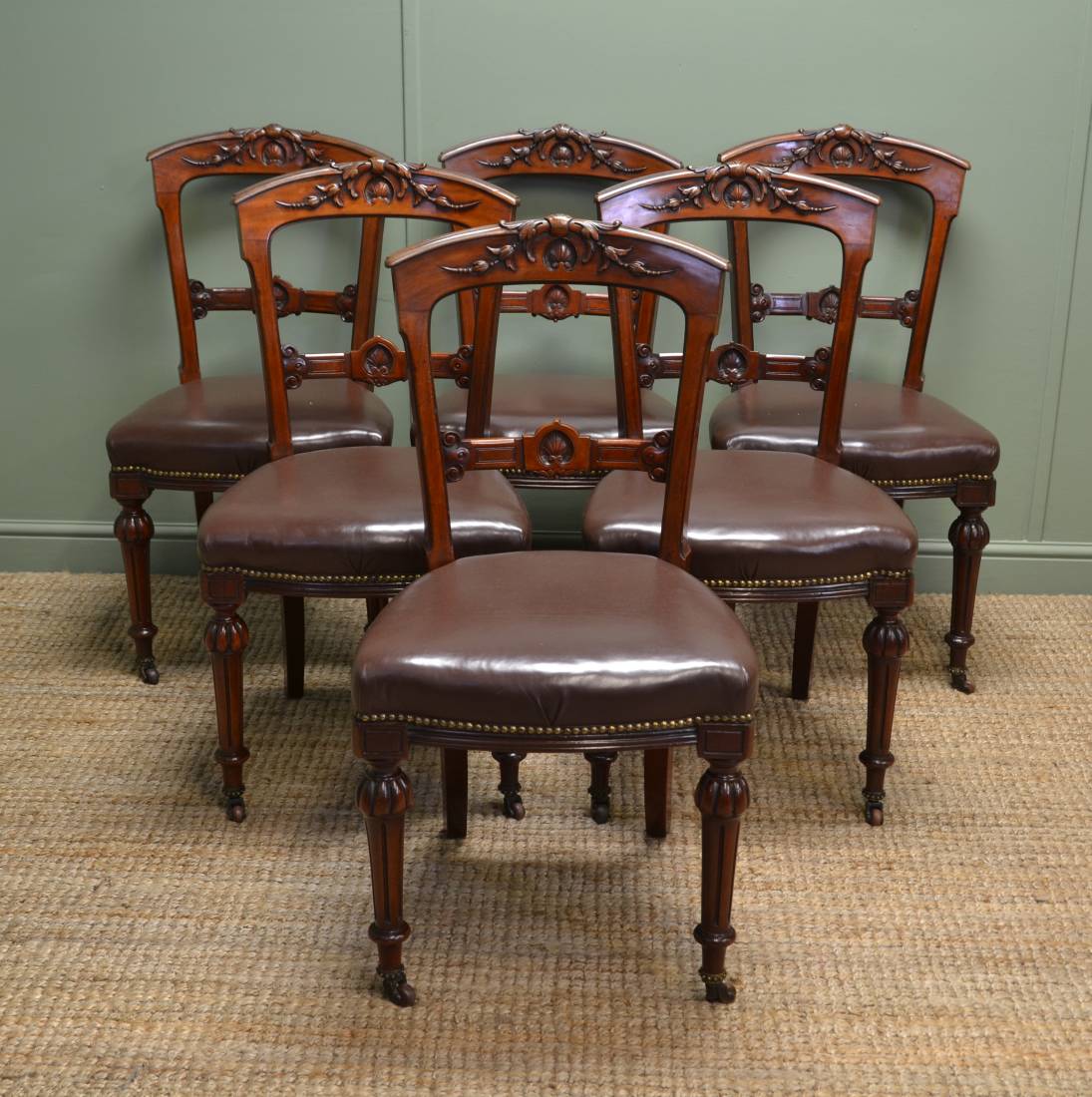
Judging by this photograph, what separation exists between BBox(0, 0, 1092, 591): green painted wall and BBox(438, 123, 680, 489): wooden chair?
140mm

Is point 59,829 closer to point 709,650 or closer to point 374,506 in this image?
point 374,506

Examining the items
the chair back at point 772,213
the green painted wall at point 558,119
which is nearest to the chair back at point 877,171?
the green painted wall at point 558,119

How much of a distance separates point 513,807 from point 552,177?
147 cm

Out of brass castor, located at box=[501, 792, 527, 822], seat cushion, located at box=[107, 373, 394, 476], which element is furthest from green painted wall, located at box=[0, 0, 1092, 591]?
brass castor, located at box=[501, 792, 527, 822]

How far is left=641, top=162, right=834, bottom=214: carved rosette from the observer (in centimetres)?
238

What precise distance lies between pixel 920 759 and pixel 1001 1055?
2.66 ft

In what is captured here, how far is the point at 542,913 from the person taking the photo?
6.78 feet

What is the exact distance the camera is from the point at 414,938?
6.57 feet

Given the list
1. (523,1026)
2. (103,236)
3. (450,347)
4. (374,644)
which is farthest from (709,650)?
(103,236)

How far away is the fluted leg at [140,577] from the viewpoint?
9.10 feet

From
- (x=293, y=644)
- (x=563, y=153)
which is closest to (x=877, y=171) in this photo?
(x=563, y=153)

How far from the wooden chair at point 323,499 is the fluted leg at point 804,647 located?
0.69 metres

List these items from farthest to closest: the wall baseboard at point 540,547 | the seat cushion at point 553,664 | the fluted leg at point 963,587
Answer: the wall baseboard at point 540,547, the fluted leg at point 963,587, the seat cushion at point 553,664

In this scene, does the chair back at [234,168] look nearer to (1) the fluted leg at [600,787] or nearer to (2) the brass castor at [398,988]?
(1) the fluted leg at [600,787]
